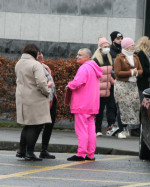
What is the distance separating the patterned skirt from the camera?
43.4 feet

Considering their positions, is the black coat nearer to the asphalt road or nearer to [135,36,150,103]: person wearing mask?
[135,36,150,103]: person wearing mask

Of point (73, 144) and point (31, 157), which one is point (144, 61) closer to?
point (73, 144)

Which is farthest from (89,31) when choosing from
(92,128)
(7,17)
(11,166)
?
(11,166)

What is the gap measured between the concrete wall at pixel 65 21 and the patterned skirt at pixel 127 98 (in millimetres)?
3752

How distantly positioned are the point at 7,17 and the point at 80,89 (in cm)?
751

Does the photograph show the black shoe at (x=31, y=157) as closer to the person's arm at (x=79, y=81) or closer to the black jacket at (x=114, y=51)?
the person's arm at (x=79, y=81)

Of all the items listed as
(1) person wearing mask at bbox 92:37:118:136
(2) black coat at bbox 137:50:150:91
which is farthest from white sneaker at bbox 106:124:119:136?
(2) black coat at bbox 137:50:150:91

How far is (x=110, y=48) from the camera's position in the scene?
14.2m

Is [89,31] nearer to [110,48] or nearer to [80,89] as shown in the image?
[110,48]

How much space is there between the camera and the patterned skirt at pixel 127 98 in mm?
13234

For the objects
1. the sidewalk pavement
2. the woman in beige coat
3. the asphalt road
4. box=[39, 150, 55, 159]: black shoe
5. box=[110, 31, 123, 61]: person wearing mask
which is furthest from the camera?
box=[110, 31, 123, 61]: person wearing mask

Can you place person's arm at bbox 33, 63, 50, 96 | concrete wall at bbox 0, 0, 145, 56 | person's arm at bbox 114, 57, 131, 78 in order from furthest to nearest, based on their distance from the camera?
concrete wall at bbox 0, 0, 145, 56
person's arm at bbox 114, 57, 131, 78
person's arm at bbox 33, 63, 50, 96

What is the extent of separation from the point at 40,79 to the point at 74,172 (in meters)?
1.52

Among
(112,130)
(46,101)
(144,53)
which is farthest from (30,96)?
(144,53)
